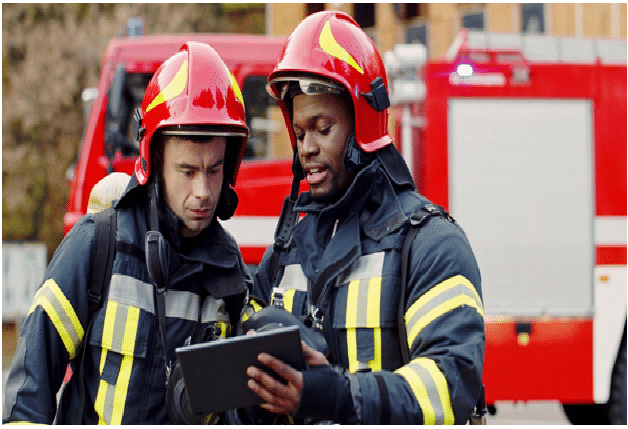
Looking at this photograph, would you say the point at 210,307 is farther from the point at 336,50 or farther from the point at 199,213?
the point at 336,50

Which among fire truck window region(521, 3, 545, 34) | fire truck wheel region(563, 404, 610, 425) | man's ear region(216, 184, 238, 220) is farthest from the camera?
fire truck window region(521, 3, 545, 34)

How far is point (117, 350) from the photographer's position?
2010 millimetres

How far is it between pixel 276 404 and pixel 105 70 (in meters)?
4.32

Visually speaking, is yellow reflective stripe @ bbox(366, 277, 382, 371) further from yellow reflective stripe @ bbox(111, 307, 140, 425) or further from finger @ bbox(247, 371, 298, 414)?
yellow reflective stripe @ bbox(111, 307, 140, 425)

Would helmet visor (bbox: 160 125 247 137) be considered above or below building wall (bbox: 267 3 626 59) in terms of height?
below

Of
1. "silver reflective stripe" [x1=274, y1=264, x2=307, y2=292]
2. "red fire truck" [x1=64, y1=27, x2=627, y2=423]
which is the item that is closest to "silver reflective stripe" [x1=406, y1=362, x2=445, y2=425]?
"silver reflective stripe" [x1=274, y1=264, x2=307, y2=292]

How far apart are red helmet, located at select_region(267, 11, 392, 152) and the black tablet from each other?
81 centimetres

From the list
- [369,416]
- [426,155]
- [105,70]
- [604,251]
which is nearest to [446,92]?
[426,155]

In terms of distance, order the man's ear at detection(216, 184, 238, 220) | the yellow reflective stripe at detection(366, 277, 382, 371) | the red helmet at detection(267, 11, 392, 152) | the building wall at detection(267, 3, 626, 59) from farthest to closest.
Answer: the building wall at detection(267, 3, 626, 59) → the man's ear at detection(216, 184, 238, 220) → the red helmet at detection(267, 11, 392, 152) → the yellow reflective stripe at detection(366, 277, 382, 371)

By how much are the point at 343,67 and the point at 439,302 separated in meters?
0.81

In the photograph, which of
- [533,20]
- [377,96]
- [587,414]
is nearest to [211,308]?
[377,96]

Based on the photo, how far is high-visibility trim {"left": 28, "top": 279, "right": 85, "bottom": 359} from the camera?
1.96 meters

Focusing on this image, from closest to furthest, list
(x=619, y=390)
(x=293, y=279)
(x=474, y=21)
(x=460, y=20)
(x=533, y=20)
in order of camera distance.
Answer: (x=293, y=279) < (x=619, y=390) < (x=533, y=20) < (x=474, y=21) < (x=460, y=20)

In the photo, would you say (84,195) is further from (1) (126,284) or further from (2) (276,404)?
(2) (276,404)
